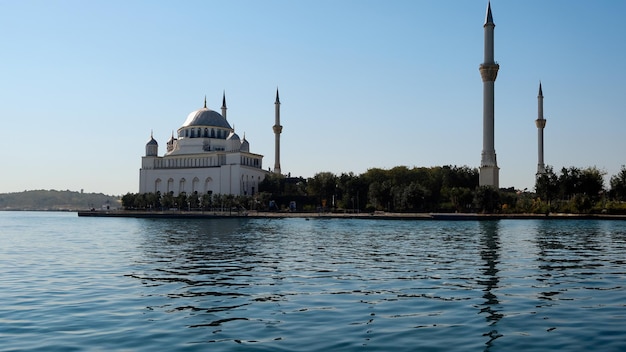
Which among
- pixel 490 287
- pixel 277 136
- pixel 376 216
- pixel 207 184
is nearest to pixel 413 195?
pixel 376 216

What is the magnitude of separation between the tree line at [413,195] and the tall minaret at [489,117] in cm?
293

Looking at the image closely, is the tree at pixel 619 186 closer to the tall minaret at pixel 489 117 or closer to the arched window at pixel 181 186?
the tall minaret at pixel 489 117

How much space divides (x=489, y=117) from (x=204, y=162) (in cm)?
5329

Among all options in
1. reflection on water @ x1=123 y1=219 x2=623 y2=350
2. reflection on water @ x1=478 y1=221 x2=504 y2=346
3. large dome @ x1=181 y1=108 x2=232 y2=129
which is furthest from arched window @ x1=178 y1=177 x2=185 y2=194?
reflection on water @ x1=478 y1=221 x2=504 y2=346

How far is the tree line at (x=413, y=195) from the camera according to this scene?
84.7m

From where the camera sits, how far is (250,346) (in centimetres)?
975

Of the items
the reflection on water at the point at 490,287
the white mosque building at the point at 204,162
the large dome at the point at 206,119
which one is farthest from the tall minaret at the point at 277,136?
the reflection on water at the point at 490,287

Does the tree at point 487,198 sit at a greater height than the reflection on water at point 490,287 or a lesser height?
greater

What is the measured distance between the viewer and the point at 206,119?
121188 mm

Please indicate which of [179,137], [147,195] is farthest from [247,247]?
[179,137]

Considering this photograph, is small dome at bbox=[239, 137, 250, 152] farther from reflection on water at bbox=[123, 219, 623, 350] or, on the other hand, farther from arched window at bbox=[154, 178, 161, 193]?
reflection on water at bbox=[123, 219, 623, 350]

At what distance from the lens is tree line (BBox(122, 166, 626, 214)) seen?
8469 centimetres

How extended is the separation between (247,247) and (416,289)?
53.8 ft

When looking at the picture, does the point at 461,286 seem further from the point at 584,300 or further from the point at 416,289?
the point at 584,300
